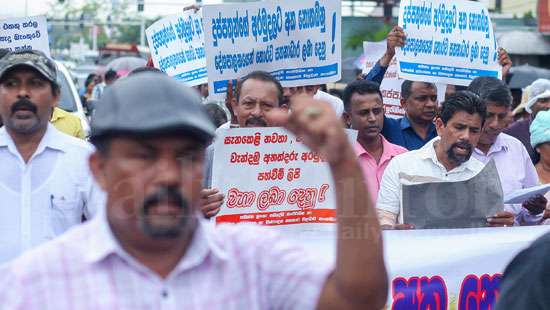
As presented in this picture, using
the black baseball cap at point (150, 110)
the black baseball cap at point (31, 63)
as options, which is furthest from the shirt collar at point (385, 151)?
the black baseball cap at point (150, 110)

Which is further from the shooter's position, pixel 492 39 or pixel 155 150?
pixel 492 39

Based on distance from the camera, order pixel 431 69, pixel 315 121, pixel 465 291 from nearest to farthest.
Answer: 1. pixel 315 121
2. pixel 465 291
3. pixel 431 69

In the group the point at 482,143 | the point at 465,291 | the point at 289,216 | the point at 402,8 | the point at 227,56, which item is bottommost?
the point at 465,291

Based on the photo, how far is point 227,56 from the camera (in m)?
7.08

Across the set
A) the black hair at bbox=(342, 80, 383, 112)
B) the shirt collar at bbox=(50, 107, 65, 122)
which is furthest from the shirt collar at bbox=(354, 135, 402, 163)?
the shirt collar at bbox=(50, 107, 65, 122)

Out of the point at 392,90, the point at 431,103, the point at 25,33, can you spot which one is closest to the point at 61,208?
the point at 431,103

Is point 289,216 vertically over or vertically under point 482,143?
under

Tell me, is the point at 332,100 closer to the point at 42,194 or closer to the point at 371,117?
the point at 371,117

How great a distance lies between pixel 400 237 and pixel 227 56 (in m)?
2.01

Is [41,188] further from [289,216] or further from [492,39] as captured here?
[492,39]

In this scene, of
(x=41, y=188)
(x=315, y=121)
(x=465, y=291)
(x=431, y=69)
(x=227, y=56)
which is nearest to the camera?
(x=315, y=121)

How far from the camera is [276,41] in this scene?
23.8 feet

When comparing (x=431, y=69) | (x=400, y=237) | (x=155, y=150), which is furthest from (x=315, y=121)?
(x=431, y=69)

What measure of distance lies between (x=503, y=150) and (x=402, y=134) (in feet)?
2.79
